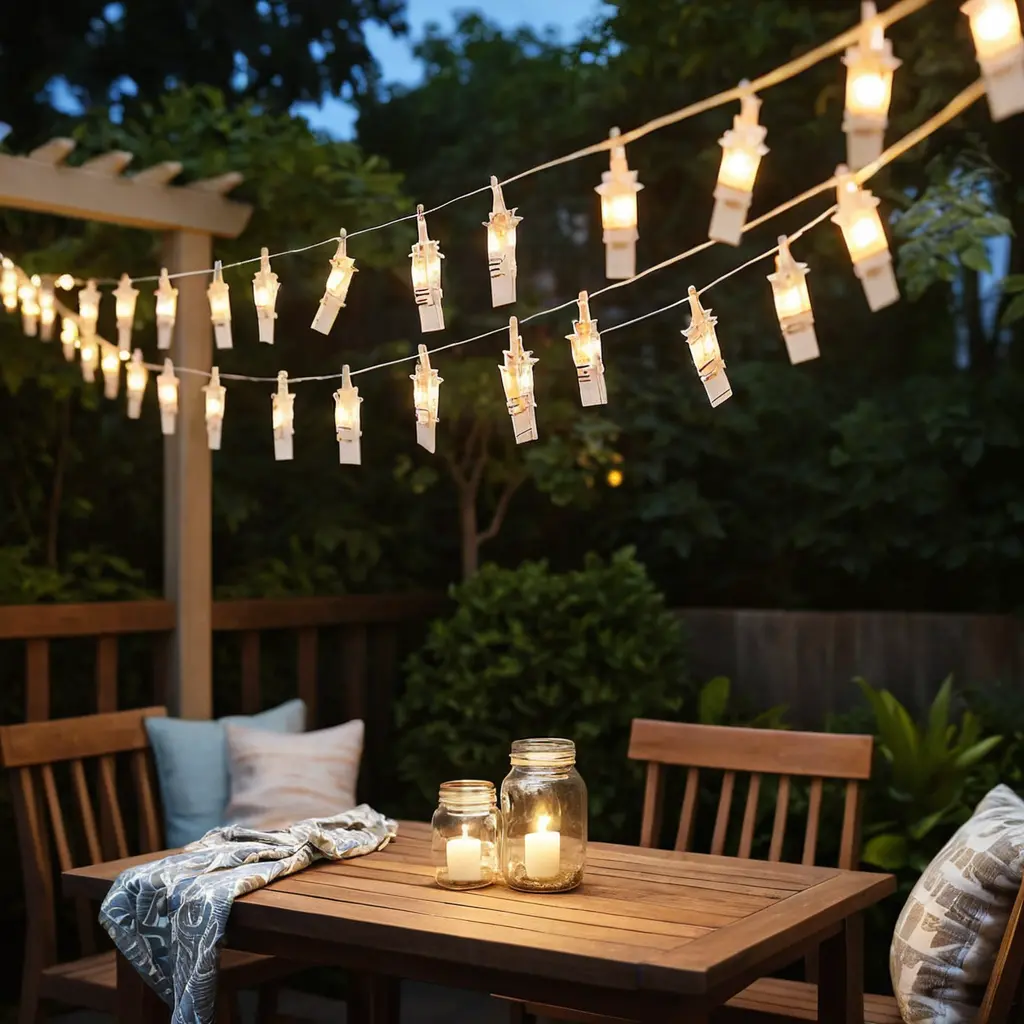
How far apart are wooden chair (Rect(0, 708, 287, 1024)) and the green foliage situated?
5.27ft

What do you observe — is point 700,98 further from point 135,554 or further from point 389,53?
point 135,554

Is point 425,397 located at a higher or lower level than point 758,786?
higher

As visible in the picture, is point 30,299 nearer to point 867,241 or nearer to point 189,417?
point 189,417

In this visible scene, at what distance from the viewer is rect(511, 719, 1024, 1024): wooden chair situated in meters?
2.52

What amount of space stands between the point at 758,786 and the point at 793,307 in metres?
1.33

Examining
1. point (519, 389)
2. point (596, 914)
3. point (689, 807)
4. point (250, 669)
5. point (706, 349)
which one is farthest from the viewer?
point (250, 669)

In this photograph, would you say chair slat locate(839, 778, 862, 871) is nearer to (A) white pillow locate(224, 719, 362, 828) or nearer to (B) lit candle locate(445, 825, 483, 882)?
(B) lit candle locate(445, 825, 483, 882)

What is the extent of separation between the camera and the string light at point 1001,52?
4.77 ft

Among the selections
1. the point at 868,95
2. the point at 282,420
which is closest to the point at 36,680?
the point at 282,420

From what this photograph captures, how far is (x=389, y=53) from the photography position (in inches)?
234

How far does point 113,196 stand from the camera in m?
3.72

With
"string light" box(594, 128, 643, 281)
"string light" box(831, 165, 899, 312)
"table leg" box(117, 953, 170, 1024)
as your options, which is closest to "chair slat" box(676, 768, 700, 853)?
Result: "table leg" box(117, 953, 170, 1024)

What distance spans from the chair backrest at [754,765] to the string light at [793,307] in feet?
3.89

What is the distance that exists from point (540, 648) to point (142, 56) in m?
3.29
